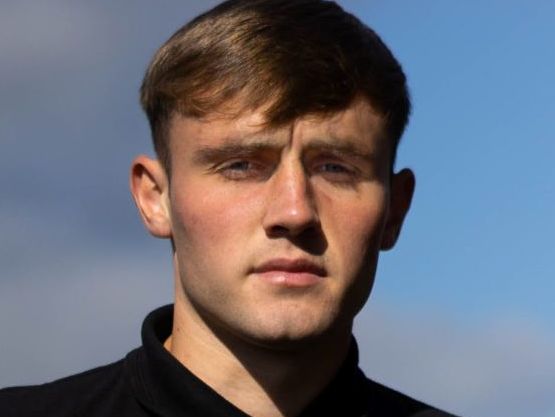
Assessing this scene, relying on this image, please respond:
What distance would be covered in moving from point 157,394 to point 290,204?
1.25 meters

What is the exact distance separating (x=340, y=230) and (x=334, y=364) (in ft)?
2.50

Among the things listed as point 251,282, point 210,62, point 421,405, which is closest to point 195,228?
point 251,282

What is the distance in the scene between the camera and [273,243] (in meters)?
6.20

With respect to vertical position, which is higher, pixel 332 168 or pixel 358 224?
pixel 332 168

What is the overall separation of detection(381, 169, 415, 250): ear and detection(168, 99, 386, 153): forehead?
45 cm

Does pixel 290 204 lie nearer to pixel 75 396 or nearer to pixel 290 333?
pixel 290 333

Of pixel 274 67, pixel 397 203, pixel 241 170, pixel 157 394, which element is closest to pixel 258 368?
pixel 157 394

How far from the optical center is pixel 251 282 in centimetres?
626

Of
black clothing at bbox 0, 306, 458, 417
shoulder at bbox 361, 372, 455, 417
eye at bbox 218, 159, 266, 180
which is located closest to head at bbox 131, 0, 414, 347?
eye at bbox 218, 159, 266, 180

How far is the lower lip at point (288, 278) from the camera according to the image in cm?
621

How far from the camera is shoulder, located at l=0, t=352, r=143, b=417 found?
271 inches

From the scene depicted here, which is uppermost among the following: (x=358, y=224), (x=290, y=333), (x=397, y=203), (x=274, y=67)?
(x=274, y=67)

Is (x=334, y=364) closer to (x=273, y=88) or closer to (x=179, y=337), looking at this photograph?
(x=179, y=337)

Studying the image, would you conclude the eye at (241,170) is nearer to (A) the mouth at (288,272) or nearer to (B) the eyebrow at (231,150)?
(B) the eyebrow at (231,150)
